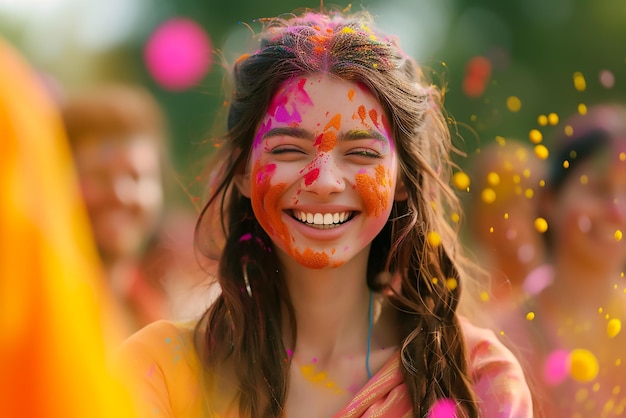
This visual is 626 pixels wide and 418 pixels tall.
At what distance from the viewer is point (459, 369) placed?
2.18 meters

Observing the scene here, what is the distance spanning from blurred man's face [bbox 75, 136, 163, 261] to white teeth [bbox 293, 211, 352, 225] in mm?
1811

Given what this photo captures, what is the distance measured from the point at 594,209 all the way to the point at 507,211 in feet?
2.90

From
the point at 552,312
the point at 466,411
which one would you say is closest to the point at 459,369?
the point at 466,411

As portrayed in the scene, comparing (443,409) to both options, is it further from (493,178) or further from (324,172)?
(493,178)

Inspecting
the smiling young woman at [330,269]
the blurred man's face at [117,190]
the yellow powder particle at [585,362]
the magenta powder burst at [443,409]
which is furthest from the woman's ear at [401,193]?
the blurred man's face at [117,190]

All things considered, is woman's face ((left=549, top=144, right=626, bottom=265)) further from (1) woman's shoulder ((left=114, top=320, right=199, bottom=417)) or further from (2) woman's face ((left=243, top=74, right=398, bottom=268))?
(1) woman's shoulder ((left=114, top=320, right=199, bottom=417))

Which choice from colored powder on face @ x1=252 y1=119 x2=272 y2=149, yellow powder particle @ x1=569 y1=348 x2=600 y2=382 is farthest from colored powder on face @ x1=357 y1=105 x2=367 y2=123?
yellow powder particle @ x1=569 y1=348 x2=600 y2=382

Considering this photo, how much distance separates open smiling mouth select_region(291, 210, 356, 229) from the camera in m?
2.14

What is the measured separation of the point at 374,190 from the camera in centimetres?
215

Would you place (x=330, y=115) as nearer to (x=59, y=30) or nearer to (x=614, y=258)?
(x=614, y=258)

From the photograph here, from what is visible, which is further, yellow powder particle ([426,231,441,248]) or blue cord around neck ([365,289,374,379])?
yellow powder particle ([426,231,441,248])

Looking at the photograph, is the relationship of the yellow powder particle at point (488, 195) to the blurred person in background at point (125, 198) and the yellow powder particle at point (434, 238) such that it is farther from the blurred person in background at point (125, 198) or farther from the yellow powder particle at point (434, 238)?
the yellow powder particle at point (434, 238)

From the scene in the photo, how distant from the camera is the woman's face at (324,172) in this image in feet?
6.98

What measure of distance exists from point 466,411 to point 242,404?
20.8 inches
